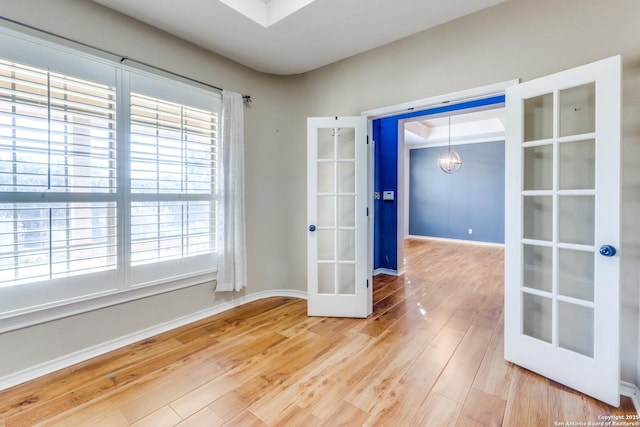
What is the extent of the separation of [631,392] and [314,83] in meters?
3.63

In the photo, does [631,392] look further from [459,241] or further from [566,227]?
[459,241]

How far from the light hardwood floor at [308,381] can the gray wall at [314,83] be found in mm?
310

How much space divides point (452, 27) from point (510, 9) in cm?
40

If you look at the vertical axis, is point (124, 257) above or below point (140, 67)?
below

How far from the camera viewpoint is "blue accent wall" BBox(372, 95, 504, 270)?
4.64 metres

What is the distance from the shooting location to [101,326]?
2.20 metres

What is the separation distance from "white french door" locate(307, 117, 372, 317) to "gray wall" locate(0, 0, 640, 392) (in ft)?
1.19

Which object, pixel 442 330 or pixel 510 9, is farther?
pixel 442 330

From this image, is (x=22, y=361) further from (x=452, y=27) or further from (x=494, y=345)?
(x=452, y=27)

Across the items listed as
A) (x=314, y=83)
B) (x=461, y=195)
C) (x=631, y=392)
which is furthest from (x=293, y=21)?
(x=461, y=195)

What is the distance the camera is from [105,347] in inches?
87.2

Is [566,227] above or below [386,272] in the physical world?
above

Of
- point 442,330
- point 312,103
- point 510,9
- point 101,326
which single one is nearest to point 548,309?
point 442,330

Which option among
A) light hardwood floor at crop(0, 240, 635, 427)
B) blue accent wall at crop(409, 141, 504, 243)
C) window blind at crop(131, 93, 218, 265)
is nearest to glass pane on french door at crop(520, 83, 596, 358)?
light hardwood floor at crop(0, 240, 635, 427)
